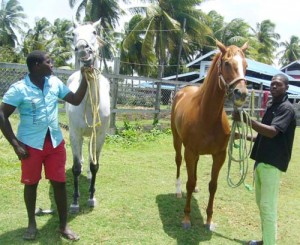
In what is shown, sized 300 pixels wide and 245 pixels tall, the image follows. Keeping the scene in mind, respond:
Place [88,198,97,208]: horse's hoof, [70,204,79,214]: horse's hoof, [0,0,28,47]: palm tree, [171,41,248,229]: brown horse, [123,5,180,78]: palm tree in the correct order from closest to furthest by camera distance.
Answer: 1. [171,41,248,229]: brown horse
2. [70,204,79,214]: horse's hoof
3. [88,198,97,208]: horse's hoof
4. [123,5,180,78]: palm tree
5. [0,0,28,47]: palm tree

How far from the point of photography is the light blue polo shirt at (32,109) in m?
3.03

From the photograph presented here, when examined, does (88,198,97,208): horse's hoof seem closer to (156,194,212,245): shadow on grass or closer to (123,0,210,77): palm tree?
(156,194,212,245): shadow on grass

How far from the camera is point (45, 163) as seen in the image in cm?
329

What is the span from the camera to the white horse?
11.8 ft

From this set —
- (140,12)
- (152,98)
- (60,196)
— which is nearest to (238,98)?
Answer: (60,196)

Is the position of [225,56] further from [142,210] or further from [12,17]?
[12,17]

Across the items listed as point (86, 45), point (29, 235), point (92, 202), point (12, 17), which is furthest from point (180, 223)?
point (12, 17)

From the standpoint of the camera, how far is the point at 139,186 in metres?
5.29

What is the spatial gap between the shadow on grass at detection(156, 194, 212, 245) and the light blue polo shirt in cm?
165

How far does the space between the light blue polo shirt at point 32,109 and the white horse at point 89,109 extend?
2.02 feet

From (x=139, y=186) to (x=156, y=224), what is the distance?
1399mm

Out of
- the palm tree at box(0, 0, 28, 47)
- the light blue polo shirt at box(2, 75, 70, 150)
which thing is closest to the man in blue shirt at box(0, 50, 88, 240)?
the light blue polo shirt at box(2, 75, 70, 150)

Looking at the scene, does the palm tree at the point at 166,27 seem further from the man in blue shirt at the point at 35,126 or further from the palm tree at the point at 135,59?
the man in blue shirt at the point at 35,126

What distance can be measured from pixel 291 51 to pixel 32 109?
2070 inches
